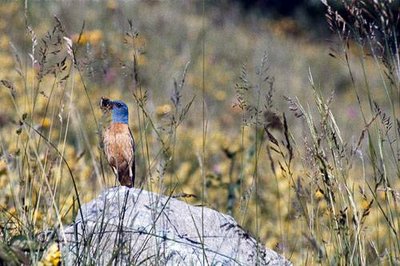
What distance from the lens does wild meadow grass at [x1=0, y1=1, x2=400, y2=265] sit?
2.49 meters

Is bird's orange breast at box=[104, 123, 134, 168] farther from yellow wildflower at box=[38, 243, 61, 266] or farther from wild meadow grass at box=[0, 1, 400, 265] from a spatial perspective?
yellow wildflower at box=[38, 243, 61, 266]

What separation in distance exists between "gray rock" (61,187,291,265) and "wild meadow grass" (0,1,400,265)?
8cm

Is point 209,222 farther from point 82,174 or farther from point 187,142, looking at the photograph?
point 187,142

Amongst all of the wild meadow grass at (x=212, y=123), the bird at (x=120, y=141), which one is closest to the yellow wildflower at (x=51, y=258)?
the wild meadow grass at (x=212, y=123)

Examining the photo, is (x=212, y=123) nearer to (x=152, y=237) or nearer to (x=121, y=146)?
(x=121, y=146)

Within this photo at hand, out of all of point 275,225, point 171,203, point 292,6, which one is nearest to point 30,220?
point 171,203

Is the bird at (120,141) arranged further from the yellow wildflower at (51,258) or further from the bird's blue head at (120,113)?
the yellow wildflower at (51,258)

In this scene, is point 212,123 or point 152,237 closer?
point 152,237

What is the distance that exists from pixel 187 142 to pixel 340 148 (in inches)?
183

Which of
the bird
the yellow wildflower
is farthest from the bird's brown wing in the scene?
the yellow wildflower

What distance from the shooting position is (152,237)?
2.83 m

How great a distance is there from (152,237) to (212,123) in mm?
6972

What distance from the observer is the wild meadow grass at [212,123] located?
2.49m

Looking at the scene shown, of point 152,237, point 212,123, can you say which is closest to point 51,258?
point 152,237
